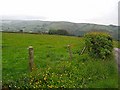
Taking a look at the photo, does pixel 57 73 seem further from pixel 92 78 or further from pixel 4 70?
pixel 4 70

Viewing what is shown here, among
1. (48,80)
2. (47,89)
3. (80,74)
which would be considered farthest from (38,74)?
(80,74)

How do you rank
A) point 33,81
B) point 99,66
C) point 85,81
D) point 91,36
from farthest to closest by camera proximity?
point 91,36 < point 99,66 < point 85,81 < point 33,81

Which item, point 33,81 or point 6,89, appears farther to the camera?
point 33,81

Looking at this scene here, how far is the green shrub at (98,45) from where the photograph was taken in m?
22.2

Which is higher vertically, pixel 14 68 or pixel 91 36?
pixel 91 36

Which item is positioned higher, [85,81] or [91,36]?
[91,36]

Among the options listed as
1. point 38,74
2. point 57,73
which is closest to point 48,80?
point 38,74

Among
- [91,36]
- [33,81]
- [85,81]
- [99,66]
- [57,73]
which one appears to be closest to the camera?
[33,81]

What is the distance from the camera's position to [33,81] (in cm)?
1330

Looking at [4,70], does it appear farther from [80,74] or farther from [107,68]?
[107,68]

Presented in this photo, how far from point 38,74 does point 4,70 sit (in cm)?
369

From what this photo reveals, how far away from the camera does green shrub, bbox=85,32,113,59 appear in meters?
22.2

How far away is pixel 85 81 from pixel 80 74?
1.30 m

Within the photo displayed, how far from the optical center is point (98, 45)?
22938mm
